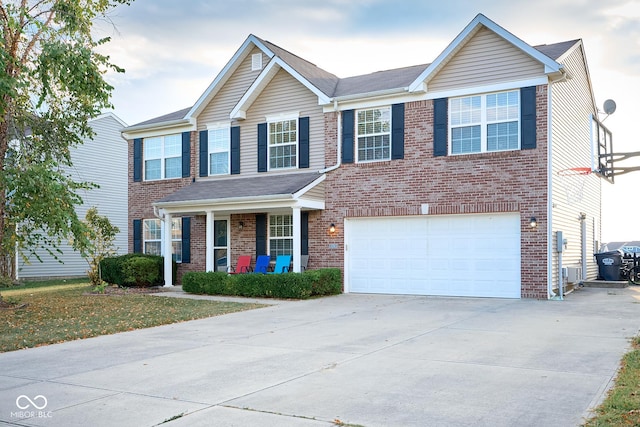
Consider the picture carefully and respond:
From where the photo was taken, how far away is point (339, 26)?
1460 cm

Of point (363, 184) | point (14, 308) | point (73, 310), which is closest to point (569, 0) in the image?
point (363, 184)

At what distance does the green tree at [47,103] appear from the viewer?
11.9 m

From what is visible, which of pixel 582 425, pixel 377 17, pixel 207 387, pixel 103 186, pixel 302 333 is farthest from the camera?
pixel 103 186

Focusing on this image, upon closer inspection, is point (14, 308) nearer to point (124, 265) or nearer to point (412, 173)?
point (124, 265)

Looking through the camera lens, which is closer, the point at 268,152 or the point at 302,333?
the point at 302,333

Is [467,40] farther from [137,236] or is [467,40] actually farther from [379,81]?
[137,236]

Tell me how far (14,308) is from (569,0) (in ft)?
46.2

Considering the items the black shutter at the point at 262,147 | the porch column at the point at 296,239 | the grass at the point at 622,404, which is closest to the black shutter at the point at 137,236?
the black shutter at the point at 262,147

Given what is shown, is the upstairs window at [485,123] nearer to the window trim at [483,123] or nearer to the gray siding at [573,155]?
the window trim at [483,123]

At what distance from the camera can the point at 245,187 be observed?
1791 centimetres

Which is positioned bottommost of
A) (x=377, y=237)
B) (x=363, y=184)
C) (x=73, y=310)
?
(x=73, y=310)

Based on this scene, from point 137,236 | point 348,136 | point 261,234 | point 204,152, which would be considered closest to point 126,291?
point 137,236

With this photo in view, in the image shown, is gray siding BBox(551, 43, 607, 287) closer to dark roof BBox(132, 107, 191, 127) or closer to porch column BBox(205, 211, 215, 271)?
porch column BBox(205, 211, 215, 271)

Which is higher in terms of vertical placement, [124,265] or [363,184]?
[363,184]
